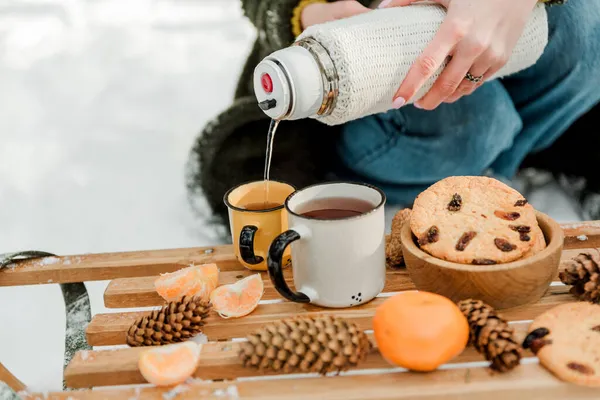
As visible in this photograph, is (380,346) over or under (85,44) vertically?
under

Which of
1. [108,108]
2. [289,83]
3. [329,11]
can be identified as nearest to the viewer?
[289,83]

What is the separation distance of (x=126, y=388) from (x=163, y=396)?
0.03m

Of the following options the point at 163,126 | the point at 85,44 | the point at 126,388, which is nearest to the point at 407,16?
the point at 126,388

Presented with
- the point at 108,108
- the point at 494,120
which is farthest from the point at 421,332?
the point at 108,108

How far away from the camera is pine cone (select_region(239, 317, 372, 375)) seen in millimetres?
467

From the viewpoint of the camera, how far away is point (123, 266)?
696 mm

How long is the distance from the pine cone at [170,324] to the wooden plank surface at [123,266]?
0.14 meters

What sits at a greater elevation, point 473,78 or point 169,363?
point 473,78

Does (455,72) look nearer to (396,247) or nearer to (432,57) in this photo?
(432,57)

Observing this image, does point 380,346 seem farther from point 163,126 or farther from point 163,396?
point 163,126

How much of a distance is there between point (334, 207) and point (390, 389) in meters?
0.20

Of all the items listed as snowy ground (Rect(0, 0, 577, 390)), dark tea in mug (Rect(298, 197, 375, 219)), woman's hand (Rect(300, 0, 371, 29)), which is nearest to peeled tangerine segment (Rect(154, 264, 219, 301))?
dark tea in mug (Rect(298, 197, 375, 219))

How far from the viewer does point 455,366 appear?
0.47m

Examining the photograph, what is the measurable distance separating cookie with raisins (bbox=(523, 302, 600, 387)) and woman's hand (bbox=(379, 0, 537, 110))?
10.4 inches
